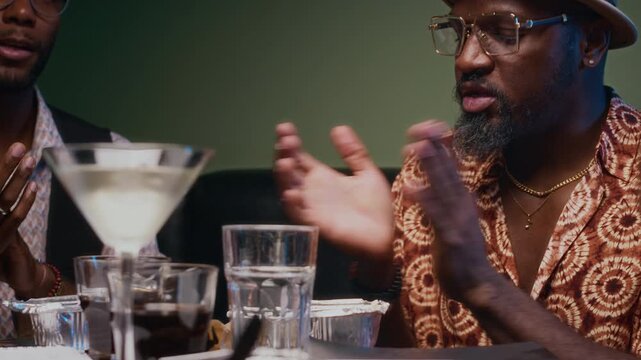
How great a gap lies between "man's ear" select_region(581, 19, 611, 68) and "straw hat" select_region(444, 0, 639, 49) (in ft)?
0.06

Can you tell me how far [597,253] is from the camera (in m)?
1.82

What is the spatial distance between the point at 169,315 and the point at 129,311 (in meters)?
0.05

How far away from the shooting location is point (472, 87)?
193 cm

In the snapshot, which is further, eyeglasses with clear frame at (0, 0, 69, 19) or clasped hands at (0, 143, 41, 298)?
eyeglasses with clear frame at (0, 0, 69, 19)

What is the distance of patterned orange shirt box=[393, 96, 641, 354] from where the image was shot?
1.80 meters

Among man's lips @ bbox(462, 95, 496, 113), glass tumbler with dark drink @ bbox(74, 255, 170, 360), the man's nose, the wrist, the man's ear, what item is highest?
the man's nose

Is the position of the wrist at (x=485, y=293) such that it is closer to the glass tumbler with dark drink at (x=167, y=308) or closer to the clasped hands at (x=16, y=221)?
the glass tumbler with dark drink at (x=167, y=308)

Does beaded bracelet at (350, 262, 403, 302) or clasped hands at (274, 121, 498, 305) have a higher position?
clasped hands at (274, 121, 498, 305)

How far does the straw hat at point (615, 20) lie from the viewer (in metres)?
1.90

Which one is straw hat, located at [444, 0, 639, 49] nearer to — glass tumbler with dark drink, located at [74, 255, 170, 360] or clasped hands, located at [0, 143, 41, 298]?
clasped hands, located at [0, 143, 41, 298]

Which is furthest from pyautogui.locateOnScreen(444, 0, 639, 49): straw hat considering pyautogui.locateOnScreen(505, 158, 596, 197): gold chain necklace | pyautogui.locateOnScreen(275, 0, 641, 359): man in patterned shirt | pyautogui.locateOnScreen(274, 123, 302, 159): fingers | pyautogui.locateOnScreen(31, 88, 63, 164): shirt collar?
pyautogui.locateOnScreen(31, 88, 63, 164): shirt collar

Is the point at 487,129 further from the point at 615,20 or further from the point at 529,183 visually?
the point at 615,20

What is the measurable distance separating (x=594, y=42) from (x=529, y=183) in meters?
0.35

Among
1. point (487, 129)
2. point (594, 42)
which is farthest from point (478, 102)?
point (594, 42)
